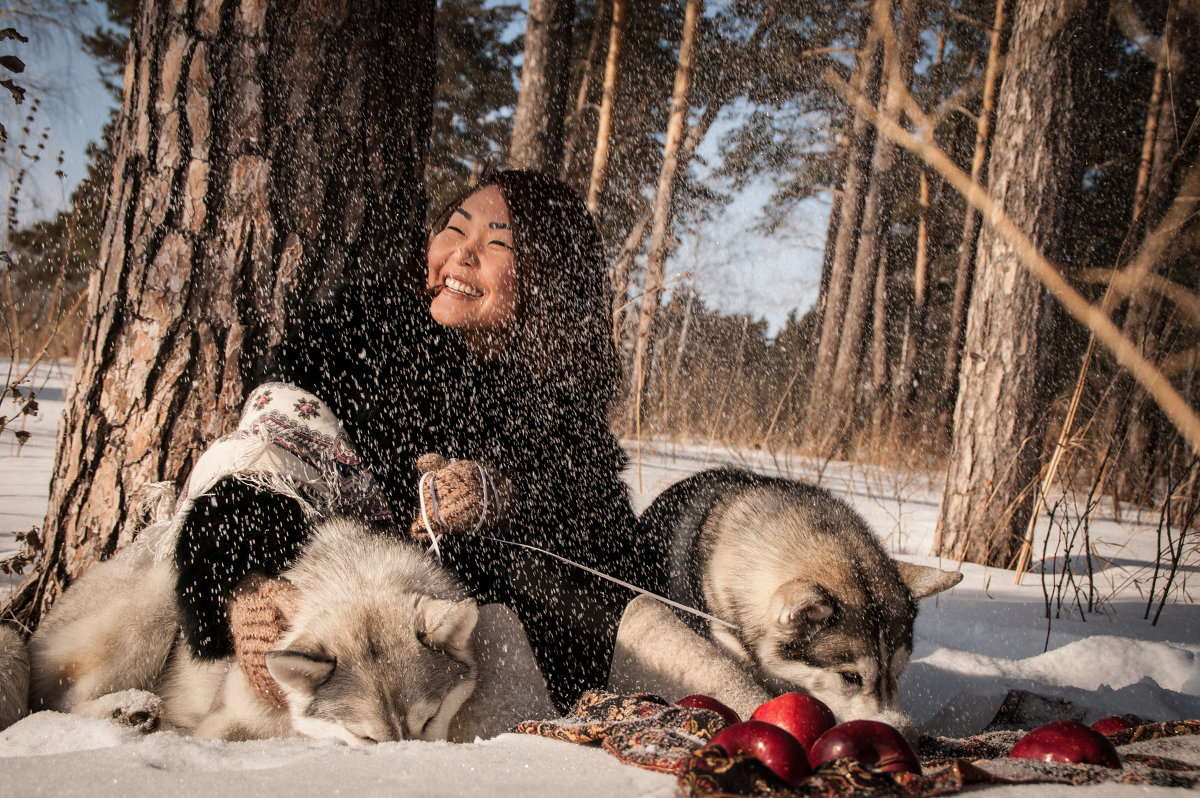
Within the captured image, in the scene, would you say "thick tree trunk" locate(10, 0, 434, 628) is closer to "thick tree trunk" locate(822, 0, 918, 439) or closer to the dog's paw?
the dog's paw

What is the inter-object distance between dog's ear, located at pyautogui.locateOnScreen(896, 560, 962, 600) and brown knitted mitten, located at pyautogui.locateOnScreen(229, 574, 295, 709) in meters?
2.10

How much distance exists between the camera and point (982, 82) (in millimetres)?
15273

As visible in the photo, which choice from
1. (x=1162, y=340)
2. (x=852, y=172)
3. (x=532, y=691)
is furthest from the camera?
(x=852, y=172)

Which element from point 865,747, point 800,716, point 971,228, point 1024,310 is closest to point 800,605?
point 800,716

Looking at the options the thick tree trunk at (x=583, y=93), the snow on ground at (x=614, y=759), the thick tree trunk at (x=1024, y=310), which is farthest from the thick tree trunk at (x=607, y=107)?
the thick tree trunk at (x=1024, y=310)

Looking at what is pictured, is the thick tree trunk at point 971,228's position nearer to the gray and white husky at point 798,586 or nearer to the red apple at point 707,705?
the gray and white husky at point 798,586

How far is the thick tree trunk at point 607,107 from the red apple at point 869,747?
1014 cm

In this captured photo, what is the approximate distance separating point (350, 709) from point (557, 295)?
1646mm

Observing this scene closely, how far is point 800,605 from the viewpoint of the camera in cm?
219

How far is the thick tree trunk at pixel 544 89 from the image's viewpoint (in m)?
7.91

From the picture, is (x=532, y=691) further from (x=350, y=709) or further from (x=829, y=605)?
(x=829, y=605)

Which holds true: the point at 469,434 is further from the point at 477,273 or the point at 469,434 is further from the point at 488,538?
the point at 477,273

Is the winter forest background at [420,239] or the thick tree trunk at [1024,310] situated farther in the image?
the thick tree trunk at [1024,310]

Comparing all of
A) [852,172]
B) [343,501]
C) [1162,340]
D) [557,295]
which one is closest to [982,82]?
[852,172]
